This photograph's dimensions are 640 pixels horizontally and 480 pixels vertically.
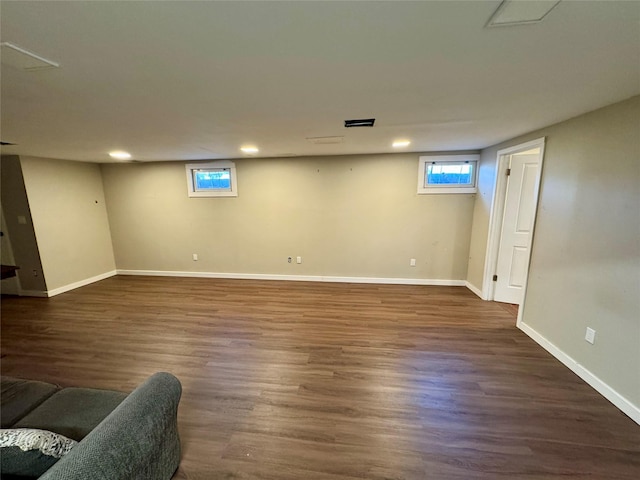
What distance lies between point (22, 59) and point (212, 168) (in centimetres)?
369

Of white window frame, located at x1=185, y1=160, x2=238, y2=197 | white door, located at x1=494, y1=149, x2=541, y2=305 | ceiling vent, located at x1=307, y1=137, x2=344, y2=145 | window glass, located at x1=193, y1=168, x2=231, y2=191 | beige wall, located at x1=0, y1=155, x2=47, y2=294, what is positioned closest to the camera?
ceiling vent, located at x1=307, y1=137, x2=344, y2=145

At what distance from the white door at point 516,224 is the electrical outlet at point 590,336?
116 cm

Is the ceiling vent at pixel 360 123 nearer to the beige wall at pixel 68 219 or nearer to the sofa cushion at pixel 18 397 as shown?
the sofa cushion at pixel 18 397

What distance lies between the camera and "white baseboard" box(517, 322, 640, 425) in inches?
72.3

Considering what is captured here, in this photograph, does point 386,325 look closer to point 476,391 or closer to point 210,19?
point 476,391

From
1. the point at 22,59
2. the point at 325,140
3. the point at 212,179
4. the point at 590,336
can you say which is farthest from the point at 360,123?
the point at 212,179

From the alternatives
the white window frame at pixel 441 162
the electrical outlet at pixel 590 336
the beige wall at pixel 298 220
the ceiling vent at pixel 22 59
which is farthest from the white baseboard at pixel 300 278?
the ceiling vent at pixel 22 59

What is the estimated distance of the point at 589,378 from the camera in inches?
85.0

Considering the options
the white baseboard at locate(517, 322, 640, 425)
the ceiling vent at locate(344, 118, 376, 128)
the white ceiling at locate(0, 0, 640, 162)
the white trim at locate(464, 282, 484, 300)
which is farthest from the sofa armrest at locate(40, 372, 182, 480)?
the white trim at locate(464, 282, 484, 300)

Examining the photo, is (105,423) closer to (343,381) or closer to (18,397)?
(18,397)

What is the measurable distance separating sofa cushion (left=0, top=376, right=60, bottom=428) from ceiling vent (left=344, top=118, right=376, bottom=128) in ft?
9.23

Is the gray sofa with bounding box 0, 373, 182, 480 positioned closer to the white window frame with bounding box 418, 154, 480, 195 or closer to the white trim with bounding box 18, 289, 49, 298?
the white trim with bounding box 18, 289, 49, 298

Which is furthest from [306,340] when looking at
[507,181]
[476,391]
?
[507,181]

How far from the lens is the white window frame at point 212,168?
15.6ft
